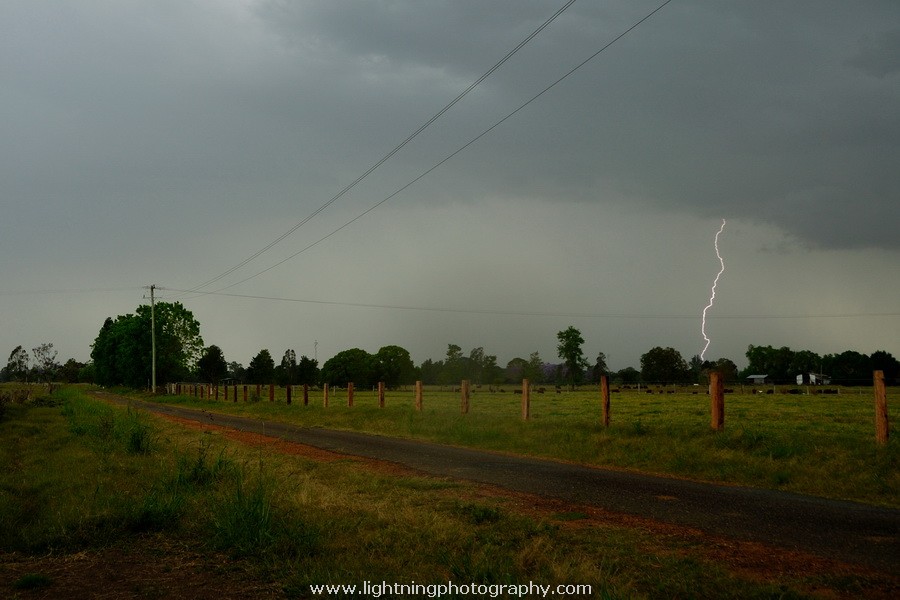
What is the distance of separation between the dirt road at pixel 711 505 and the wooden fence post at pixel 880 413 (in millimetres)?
3342

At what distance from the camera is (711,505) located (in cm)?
903

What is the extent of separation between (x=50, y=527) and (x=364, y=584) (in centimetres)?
461

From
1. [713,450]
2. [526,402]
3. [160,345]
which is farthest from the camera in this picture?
[160,345]

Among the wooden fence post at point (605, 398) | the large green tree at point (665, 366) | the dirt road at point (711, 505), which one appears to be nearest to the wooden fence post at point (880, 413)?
the dirt road at point (711, 505)

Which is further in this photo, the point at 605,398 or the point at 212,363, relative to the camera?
the point at 212,363

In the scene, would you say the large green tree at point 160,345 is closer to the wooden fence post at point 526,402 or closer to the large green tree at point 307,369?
the large green tree at point 307,369

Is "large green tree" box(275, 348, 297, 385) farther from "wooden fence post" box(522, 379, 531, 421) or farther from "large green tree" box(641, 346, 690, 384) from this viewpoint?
"wooden fence post" box(522, 379, 531, 421)

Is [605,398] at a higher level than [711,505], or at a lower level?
higher

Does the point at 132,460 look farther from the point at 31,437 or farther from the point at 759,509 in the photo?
the point at 759,509

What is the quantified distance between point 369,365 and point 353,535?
122017 millimetres

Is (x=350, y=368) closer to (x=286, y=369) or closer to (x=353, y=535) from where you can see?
(x=286, y=369)

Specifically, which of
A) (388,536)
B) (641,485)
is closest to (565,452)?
(641,485)

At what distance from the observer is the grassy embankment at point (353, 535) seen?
551 cm

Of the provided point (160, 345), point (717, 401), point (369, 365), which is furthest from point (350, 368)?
point (717, 401)
